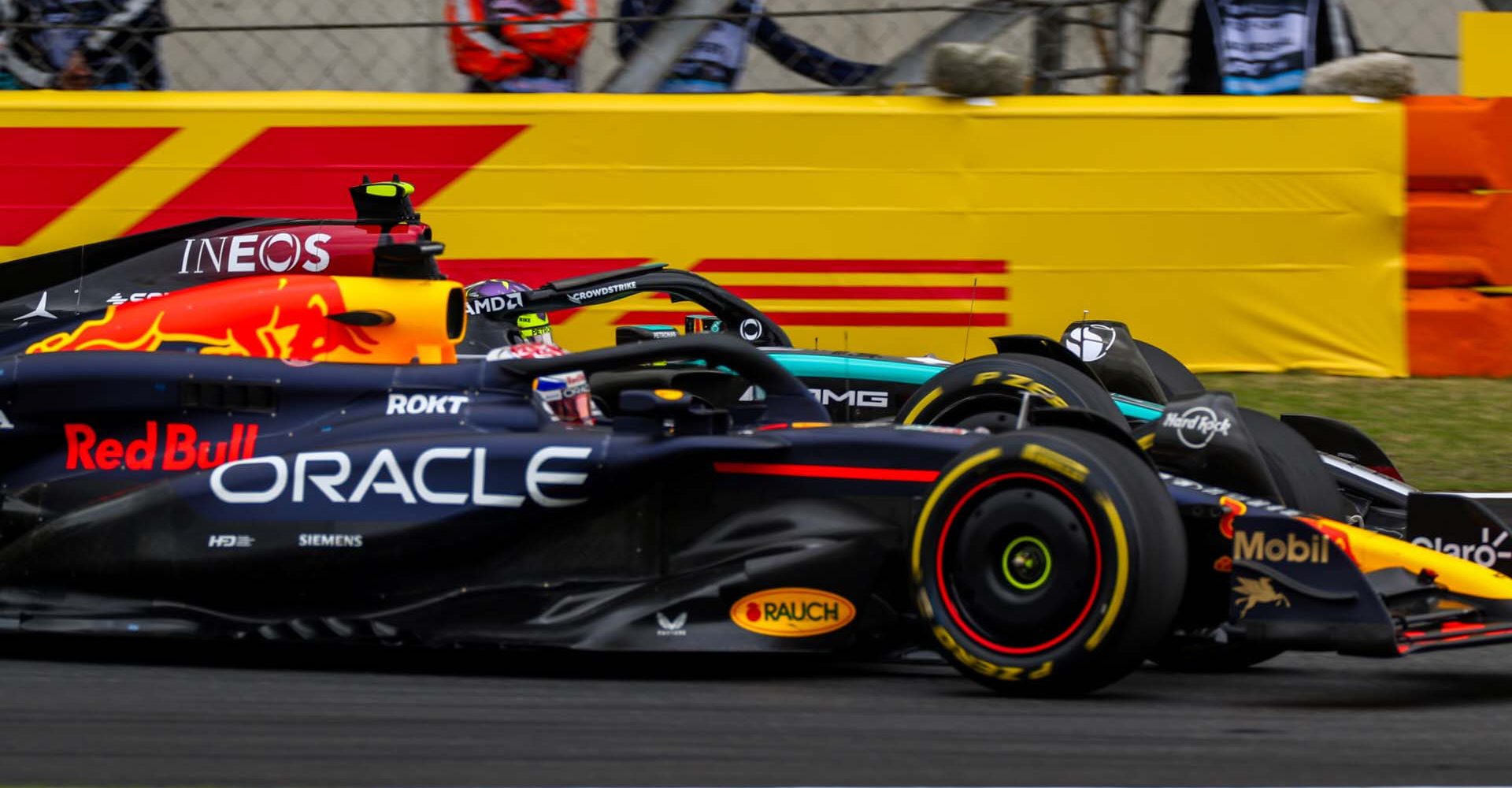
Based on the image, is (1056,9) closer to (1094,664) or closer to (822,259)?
(822,259)

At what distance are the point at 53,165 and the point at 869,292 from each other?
356cm

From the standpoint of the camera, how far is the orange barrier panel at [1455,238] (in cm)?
855

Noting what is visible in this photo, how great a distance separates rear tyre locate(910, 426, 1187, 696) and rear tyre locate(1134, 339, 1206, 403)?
2.79 meters

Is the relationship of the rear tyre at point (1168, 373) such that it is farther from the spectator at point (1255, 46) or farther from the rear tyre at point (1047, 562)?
the rear tyre at point (1047, 562)

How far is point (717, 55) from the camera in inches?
343

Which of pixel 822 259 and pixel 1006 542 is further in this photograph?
pixel 822 259

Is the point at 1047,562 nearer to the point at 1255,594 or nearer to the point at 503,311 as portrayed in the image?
the point at 1255,594

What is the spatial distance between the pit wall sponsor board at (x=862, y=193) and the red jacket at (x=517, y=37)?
16 centimetres

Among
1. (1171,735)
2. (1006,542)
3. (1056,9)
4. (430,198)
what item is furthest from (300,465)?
(1056,9)

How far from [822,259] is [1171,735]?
480 cm

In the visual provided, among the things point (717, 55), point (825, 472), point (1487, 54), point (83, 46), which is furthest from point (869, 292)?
point (825, 472)

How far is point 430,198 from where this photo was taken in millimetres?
8445

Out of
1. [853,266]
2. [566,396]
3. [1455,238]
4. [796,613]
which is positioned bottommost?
[796,613]

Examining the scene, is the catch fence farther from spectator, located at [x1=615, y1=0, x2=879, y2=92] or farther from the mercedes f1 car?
the mercedes f1 car
